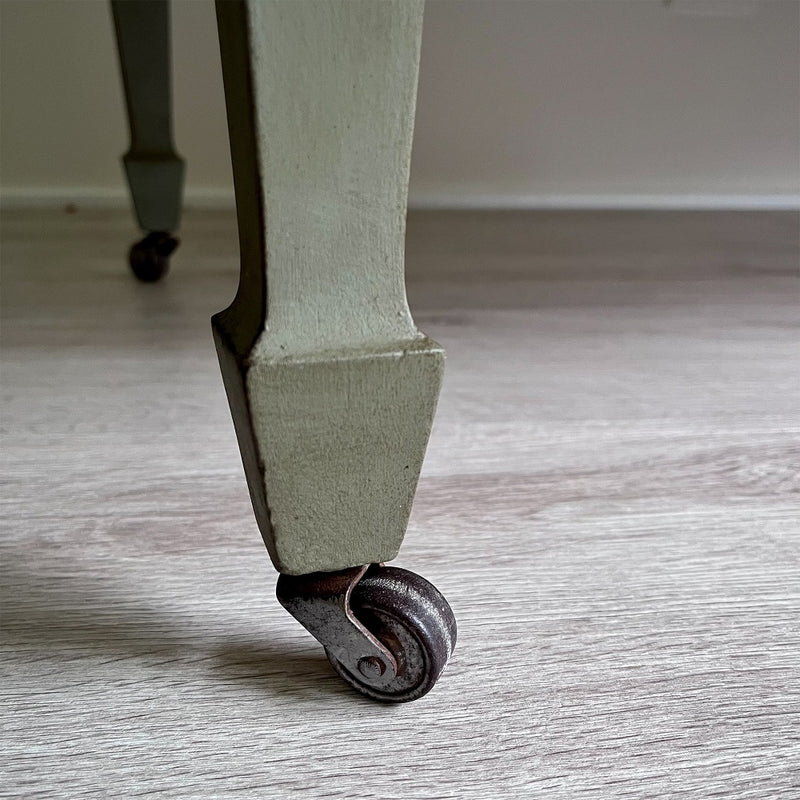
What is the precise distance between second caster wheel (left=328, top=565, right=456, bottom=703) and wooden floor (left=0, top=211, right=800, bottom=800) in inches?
0.7

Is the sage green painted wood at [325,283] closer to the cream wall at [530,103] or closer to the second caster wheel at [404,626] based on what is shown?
the second caster wheel at [404,626]

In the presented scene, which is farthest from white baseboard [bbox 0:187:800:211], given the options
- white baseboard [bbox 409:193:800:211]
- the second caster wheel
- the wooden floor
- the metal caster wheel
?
the second caster wheel

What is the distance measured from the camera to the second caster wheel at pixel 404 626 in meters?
0.38

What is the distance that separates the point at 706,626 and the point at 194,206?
165 cm

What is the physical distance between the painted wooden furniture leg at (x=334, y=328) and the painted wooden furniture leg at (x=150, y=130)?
789 mm

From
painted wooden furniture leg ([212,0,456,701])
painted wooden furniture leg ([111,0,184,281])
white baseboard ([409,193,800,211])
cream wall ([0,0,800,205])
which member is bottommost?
white baseboard ([409,193,800,211])

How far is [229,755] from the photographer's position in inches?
14.6

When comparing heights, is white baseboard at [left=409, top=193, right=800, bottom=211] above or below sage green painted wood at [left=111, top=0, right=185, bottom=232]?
below

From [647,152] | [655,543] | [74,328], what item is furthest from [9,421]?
[647,152]

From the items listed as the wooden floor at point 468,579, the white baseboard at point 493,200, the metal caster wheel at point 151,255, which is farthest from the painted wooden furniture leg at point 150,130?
the white baseboard at point 493,200

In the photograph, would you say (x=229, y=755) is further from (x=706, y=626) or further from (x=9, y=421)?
(x=9, y=421)

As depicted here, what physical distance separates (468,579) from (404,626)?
0.13m

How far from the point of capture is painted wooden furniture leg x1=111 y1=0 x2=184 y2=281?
1.01 m

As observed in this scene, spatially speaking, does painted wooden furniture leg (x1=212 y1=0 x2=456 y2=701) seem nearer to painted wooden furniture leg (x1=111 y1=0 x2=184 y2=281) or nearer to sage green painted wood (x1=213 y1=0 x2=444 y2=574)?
sage green painted wood (x1=213 y1=0 x2=444 y2=574)
